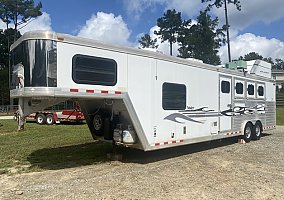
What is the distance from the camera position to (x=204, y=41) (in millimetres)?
50000

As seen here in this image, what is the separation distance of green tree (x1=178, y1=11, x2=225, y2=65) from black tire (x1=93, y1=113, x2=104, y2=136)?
41.0 meters

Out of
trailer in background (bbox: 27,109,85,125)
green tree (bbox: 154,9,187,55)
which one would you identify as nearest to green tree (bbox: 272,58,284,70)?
green tree (bbox: 154,9,187,55)

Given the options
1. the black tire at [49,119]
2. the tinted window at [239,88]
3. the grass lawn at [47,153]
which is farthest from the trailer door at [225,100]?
the black tire at [49,119]

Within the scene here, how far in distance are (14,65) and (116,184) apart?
367cm

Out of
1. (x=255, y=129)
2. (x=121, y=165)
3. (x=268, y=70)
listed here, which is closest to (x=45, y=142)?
(x=121, y=165)

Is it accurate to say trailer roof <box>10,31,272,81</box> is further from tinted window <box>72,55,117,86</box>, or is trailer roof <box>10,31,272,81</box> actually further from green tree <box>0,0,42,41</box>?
green tree <box>0,0,42,41</box>

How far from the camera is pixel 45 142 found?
39.2 feet

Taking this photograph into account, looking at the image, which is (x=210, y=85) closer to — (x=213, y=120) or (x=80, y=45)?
(x=213, y=120)

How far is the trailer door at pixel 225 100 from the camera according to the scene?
10609 millimetres

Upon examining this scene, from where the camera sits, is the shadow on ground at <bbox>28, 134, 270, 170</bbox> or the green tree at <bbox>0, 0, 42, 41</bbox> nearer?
the shadow on ground at <bbox>28, 134, 270, 170</bbox>

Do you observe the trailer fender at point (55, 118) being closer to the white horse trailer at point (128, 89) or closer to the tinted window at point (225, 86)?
the white horse trailer at point (128, 89)

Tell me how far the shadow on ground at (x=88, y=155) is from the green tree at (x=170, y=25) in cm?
4655

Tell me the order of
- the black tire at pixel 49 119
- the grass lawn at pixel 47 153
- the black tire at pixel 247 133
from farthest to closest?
the black tire at pixel 49 119
the black tire at pixel 247 133
the grass lawn at pixel 47 153

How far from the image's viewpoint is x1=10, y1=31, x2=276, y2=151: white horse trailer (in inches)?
255
